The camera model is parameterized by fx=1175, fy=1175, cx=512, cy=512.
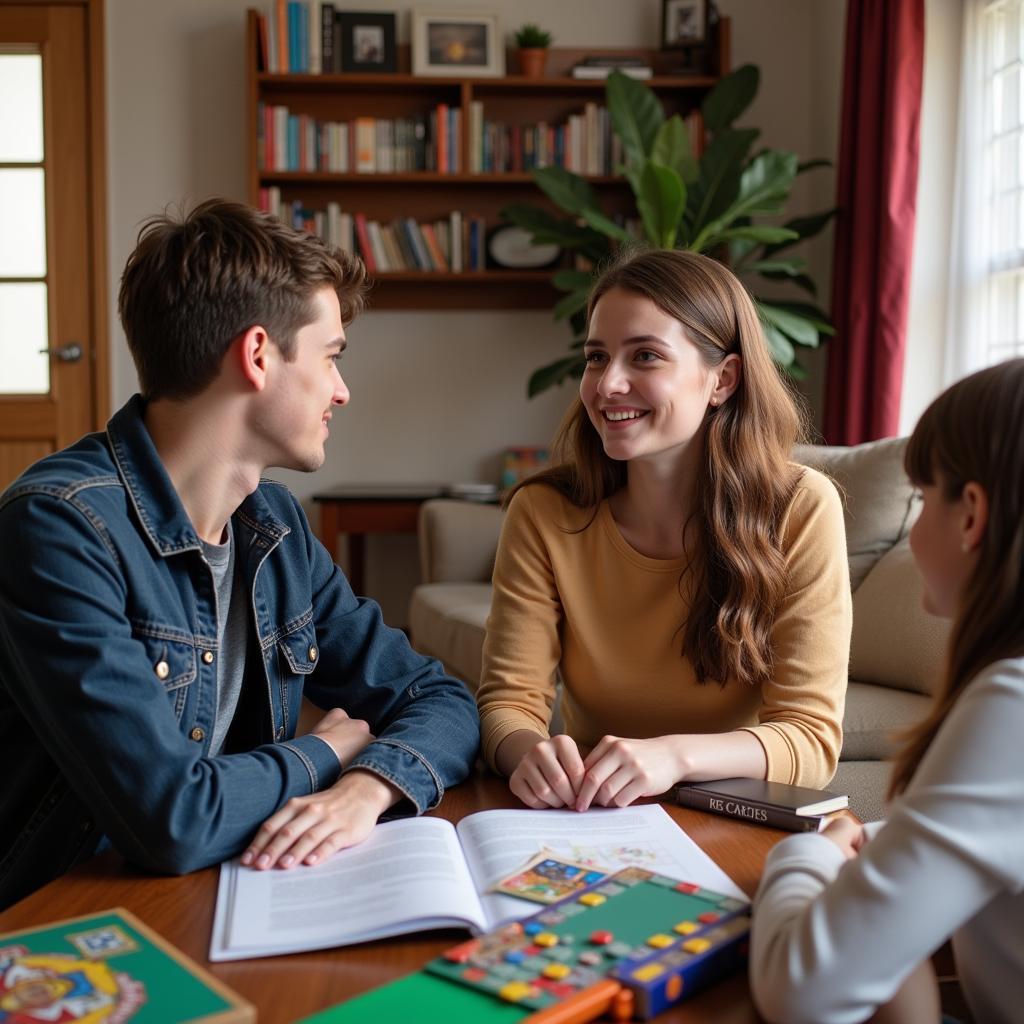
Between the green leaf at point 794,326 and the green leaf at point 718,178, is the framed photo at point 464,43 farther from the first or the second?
the green leaf at point 794,326

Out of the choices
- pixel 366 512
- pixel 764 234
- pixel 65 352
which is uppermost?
pixel 764 234

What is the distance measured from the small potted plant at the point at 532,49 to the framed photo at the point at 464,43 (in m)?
0.09

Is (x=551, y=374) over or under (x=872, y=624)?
over

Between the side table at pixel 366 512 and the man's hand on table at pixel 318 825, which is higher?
the man's hand on table at pixel 318 825

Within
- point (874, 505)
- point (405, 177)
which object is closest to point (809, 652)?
point (874, 505)

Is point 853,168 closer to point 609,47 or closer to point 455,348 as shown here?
point 609,47

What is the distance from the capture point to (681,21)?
4.46 m

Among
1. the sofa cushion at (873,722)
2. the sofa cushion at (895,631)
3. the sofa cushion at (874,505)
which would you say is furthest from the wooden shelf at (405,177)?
the sofa cushion at (873,722)

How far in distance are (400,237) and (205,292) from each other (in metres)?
3.43

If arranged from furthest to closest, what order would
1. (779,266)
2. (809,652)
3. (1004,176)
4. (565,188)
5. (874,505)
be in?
(565,188)
(779,266)
(1004,176)
(874,505)
(809,652)

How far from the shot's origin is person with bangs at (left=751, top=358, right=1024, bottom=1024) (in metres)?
0.68

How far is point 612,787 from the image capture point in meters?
1.08

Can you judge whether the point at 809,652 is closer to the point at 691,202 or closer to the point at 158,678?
the point at 158,678

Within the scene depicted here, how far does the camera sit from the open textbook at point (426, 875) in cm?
79
